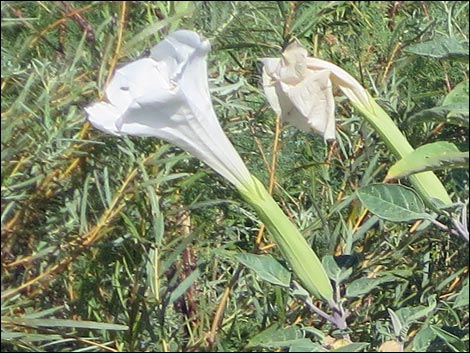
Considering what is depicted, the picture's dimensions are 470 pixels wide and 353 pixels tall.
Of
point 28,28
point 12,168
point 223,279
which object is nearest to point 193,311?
point 223,279

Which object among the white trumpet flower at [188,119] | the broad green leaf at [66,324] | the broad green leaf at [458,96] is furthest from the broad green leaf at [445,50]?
the broad green leaf at [66,324]

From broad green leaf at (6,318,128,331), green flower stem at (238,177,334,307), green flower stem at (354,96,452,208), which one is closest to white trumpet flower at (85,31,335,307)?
green flower stem at (238,177,334,307)

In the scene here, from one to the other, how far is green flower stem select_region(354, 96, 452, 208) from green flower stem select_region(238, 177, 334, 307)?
12cm

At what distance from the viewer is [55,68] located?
1098 millimetres

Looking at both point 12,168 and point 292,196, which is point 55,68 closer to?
point 12,168

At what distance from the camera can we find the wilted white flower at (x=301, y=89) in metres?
0.86

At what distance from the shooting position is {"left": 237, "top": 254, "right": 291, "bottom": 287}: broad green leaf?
Result: 0.85 m

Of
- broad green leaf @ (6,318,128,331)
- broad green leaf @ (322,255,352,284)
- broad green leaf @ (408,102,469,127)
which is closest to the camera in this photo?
broad green leaf @ (408,102,469,127)

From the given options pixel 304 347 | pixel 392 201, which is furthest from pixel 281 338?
pixel 392 201

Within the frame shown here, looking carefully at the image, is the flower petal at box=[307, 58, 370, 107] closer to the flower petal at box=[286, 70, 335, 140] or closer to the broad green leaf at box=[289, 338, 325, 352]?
the flower petal at box=[286, 70, 335, 140]

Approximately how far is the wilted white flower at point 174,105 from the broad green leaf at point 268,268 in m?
0.08

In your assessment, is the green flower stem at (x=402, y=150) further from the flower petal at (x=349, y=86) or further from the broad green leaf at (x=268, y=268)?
the broad green leaf at (x=268, y=268)

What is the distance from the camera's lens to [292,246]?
863 mm

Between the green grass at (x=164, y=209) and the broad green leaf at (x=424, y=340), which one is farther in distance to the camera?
the green grass at (x=164, y=209)
